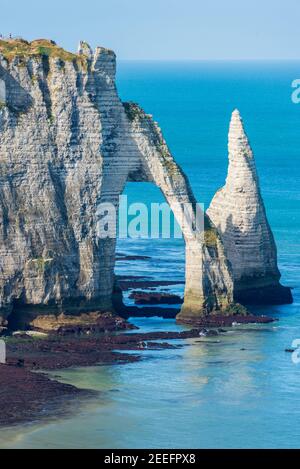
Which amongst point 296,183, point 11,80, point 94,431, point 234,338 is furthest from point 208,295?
point 296,183
